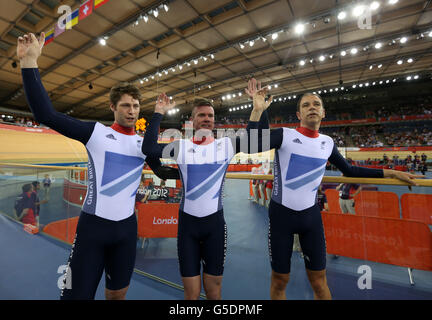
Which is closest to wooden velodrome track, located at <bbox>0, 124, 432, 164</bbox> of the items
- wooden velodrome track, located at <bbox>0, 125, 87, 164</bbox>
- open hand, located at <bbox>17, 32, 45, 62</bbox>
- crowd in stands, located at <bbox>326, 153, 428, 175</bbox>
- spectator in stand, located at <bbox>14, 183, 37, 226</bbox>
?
wooden velodrome track, located at <bbox>0, 125, 87, 164</bbox>

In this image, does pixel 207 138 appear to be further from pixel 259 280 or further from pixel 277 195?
pixel 259 280

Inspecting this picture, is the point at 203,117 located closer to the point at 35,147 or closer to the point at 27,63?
the point at 27,63

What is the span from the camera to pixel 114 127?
1.65 meters

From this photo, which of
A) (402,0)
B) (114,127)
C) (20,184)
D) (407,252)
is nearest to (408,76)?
(402,0)

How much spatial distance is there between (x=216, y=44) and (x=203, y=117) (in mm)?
9967

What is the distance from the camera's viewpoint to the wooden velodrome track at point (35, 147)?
1138cm

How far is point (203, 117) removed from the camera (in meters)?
1.74

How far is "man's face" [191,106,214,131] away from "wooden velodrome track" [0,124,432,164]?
13.1 meters

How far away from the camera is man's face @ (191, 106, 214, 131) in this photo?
174cm

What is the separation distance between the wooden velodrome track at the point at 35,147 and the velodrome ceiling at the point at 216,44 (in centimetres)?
354

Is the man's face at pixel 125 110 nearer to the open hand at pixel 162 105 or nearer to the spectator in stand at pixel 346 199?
the open hand at pixel 162 105

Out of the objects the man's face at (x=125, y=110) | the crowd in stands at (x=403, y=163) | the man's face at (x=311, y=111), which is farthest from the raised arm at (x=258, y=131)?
the crowd in stands at (x=403, y=163)

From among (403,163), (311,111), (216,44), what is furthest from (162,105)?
(403,163)
